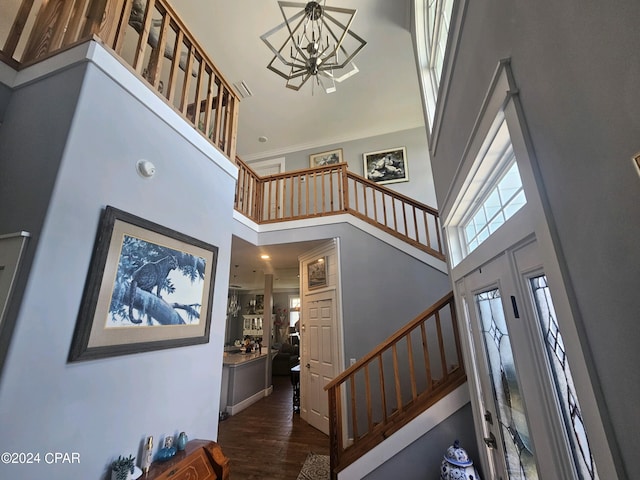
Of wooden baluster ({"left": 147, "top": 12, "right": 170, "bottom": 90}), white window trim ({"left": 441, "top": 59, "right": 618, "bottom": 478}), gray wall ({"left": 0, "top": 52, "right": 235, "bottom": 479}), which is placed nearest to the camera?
white window trim ({"left": 441, "top": 59, "right": 618, "bottom": 478})

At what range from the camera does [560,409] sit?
984 millimetres

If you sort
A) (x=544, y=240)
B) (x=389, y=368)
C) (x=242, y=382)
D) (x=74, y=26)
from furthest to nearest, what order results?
(x=242, y=382) → (x=389, y=368) → (x=74, y=26) → (x=544, y=240)

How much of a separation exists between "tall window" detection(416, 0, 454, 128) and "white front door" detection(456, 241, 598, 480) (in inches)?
67.7

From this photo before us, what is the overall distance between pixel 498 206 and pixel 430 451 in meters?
2.09

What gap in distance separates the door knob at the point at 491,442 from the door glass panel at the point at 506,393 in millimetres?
132

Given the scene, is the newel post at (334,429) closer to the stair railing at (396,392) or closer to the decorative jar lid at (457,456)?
the stair railing at (396,392)

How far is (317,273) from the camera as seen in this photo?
14.8 ft

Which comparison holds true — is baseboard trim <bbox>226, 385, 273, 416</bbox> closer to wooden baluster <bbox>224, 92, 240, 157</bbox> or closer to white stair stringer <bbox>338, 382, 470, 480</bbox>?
white stair stringer <bbox>338, 382, 470, 480</bbox>

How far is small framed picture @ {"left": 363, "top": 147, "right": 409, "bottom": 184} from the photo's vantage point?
18.1 feet

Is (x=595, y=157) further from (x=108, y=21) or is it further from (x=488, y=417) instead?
(x=108, y=21)

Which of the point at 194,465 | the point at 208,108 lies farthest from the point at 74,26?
the point at 194,465

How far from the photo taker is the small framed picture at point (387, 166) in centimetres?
553

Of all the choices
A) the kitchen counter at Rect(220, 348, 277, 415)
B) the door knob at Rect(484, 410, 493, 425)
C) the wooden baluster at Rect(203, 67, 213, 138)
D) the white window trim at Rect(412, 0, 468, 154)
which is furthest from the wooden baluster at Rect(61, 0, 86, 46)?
the kitchen counter at Rect(220, 348, 277, 415)

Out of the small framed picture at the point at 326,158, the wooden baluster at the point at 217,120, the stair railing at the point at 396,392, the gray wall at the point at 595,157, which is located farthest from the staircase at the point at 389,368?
the gray wall at the point at 595,157
